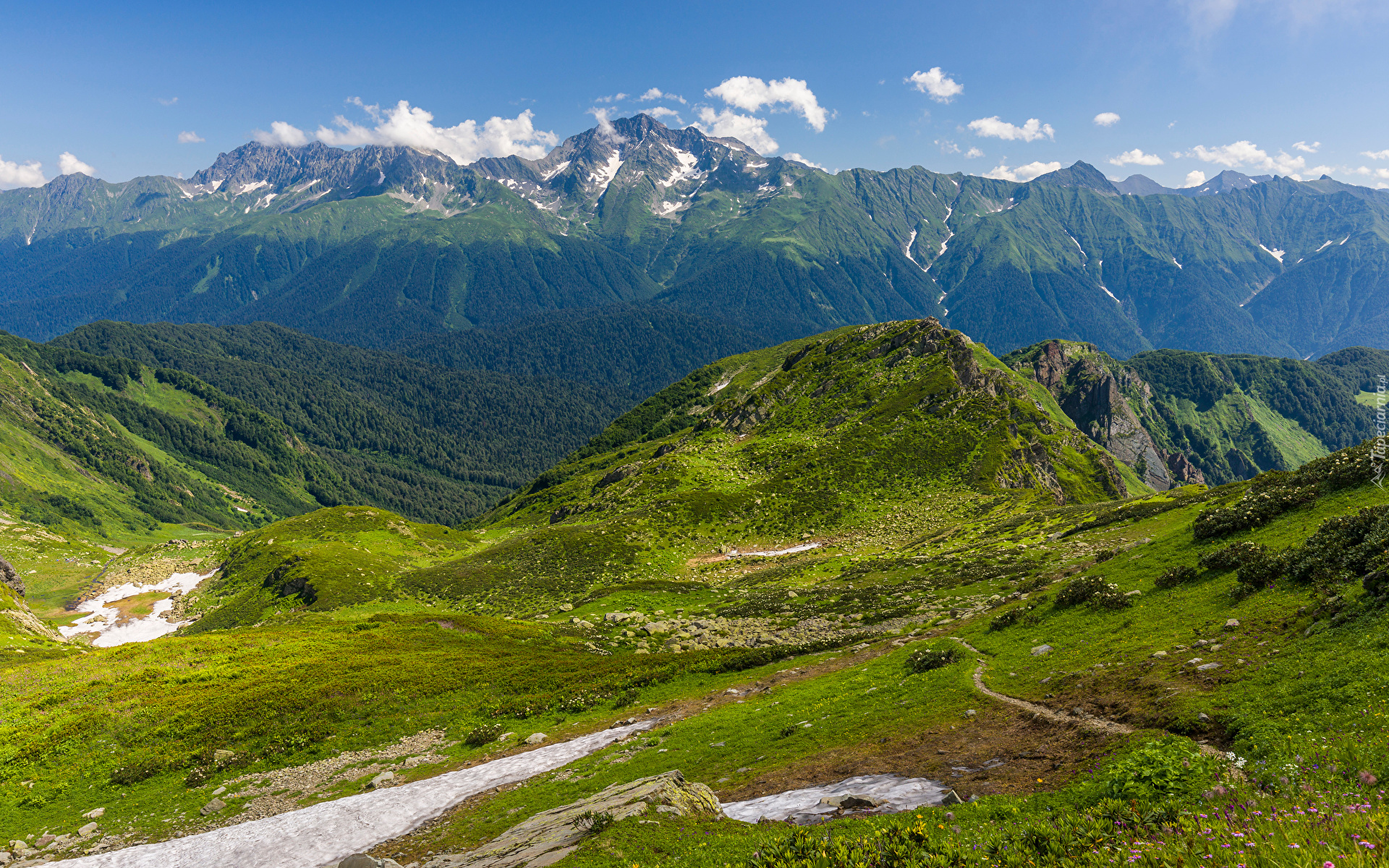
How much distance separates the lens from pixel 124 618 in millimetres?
104250

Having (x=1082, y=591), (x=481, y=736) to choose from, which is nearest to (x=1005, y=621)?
(x=1082, y=591)

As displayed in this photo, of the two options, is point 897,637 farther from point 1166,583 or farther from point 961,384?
point 961,384

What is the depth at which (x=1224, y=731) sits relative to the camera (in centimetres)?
1555

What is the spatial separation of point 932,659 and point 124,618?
12977 centimetres

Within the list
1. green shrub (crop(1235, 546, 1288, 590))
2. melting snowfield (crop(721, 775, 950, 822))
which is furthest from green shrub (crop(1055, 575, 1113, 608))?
melting snowfield (crop(721, 775, 950, 822))

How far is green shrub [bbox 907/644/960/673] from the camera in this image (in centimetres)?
2789

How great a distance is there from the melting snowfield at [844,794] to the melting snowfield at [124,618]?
344 ft

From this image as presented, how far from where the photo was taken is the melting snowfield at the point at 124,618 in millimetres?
97250

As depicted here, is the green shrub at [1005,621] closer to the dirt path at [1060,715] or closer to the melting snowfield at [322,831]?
the dirt path at [1060,715]

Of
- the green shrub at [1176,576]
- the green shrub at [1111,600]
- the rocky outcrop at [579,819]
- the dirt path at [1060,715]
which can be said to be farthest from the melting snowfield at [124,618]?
the green shrub at [1176,576]

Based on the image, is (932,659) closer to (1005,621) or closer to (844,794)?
(1005,621)

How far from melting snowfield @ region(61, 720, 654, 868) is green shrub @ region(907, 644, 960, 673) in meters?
15.4

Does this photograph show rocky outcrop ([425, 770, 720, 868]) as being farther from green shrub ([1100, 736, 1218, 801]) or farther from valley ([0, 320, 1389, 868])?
green shrub ([1100, 736, 1218, 801])

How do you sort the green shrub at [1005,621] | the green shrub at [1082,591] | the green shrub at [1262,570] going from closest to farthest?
the green shrub at [1262,570] < the green shrub at [1082,591] < the green shrub at [1005,621]
